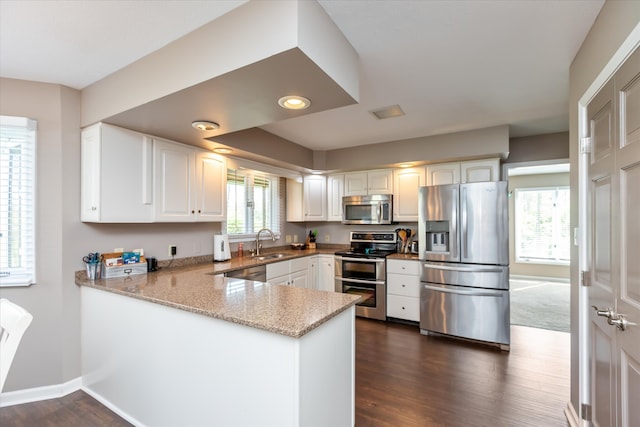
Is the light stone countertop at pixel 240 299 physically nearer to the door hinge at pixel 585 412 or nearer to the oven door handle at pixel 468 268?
the door hinge at pixel 585 412

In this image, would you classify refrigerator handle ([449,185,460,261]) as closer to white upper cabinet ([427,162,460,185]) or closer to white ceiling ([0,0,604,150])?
white upper cabinet ([427,162,460,185])

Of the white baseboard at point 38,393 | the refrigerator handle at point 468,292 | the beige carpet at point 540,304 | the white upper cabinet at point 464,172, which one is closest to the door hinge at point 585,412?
the refrigerator handle at point 468,292

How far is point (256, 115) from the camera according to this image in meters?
2.12

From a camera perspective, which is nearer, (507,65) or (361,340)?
(507,65)

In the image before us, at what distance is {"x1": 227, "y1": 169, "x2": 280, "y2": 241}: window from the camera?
12.8ft

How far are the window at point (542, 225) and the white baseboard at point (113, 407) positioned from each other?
7.58m

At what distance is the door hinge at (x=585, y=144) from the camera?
1.71m

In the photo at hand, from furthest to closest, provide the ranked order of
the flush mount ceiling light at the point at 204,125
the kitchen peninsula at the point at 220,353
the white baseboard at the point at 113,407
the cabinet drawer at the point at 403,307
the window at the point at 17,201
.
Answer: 1. the cabinet drawer at the point at 403,307
2. the flush mount ceiling light at the point at 204,125
3. the window at the point at 17,201
4. the white baseboard at the point at 113,407
5. the kitchen peninsula at the point at 220,353

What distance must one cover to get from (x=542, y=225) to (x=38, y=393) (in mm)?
8413

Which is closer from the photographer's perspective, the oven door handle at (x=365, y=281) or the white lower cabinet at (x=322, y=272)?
the oven door handle at (x=365, y=281)

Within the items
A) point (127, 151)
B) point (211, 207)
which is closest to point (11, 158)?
point (127, 151)

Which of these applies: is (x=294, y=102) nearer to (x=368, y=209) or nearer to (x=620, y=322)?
(x=620, y=322)

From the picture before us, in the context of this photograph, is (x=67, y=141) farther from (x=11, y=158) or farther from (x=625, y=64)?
(x=625, y=64)

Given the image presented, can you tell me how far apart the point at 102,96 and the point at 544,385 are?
416 cm
